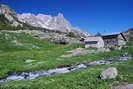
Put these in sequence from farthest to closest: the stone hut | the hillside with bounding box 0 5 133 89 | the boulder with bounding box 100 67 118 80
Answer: the stone hut < the boulder with bounding box 100 67 118 80 < the hillside with bounding box 0 5 133 89

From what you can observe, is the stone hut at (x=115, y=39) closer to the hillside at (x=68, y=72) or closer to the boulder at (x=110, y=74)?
the hillside at (x=68, y=72)

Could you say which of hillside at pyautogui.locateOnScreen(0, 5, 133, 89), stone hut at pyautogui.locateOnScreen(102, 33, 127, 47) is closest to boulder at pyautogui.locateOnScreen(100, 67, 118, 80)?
hillside at pyautogui.locateOnScreen(0, 5, 133, 89)

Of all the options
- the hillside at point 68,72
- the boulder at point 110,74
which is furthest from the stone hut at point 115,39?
the boulder at point 110,74

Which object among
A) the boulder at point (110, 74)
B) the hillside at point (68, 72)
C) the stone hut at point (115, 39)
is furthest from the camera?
the stone hut at point (115, 39)

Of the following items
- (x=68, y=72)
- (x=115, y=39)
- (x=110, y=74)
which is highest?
(x=115, y=39)

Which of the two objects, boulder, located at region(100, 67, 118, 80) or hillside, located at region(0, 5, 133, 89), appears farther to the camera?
boulder, located at region(100, 67, 118, 80)

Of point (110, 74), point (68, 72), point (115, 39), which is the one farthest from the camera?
point (115, 39)

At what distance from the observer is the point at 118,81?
2238 centimetres

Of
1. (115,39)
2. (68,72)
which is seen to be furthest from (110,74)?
(115,39)

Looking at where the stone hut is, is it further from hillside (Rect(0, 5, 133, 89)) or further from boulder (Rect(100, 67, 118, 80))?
boulder (Rect(100, 67, 118, 80))

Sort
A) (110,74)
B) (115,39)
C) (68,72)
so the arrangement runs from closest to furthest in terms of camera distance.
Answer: (110,74), (68,72), (115,39)

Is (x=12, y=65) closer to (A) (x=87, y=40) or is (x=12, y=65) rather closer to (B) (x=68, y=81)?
(B) (x=68, y=81)

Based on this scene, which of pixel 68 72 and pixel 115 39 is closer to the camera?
pixel 68 72

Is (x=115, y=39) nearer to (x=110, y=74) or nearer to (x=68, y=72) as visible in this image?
(x=68, y=72)
